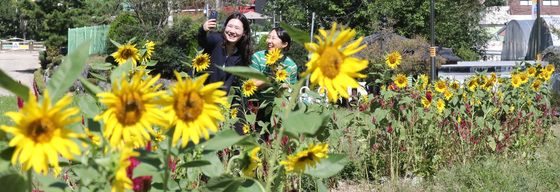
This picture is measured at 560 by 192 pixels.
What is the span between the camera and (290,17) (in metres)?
23.0

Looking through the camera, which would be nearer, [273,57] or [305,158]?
[305,158]

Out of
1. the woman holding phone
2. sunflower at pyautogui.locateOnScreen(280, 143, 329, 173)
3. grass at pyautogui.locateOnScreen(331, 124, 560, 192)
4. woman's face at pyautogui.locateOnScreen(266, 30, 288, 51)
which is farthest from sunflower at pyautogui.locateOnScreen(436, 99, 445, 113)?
sunflower at pyautogui.locateOnScreen(280, 143, 329, 173)

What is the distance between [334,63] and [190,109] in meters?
0.26

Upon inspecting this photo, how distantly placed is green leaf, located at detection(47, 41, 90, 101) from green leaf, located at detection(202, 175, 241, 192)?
0.40 m

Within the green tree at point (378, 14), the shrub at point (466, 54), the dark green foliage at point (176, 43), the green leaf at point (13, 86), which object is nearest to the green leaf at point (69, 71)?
the green leaf at point (13, 86)

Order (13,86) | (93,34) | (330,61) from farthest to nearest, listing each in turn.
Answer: (93,34), (330,61), (13,86)

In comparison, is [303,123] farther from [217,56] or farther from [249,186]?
[217,56]

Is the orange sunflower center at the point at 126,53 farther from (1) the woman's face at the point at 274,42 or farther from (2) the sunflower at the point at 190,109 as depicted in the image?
(1) the woman's face at the point at 274,42

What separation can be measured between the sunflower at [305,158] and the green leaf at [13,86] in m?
0.52

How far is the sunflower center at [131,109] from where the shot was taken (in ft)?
3.73

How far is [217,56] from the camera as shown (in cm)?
444

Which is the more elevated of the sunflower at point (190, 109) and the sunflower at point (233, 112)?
the sunflower at point (190, 109)

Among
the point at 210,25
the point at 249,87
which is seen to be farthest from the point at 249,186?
the point at 210,25

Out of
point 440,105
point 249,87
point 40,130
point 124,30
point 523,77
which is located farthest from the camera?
point 124,30
